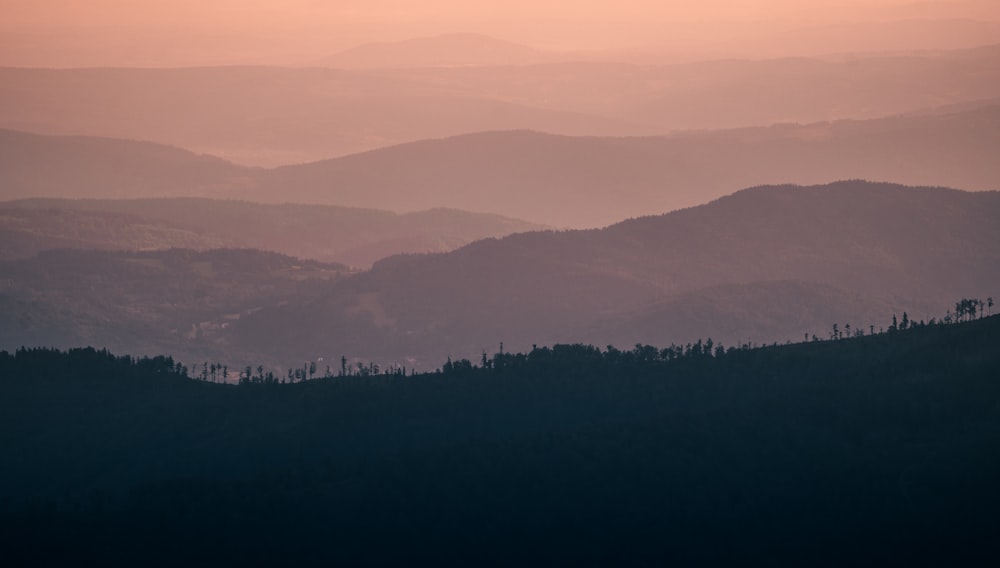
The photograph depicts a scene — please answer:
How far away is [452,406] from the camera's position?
14512cm

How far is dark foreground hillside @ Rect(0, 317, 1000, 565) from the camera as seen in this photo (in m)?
114

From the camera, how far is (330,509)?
12244cm

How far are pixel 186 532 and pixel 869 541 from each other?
37.8m

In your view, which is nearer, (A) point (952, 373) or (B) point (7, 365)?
(A) point (952, 373)

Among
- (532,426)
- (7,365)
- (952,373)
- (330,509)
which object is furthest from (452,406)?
(7,365)

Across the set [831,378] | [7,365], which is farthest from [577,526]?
[7,365]

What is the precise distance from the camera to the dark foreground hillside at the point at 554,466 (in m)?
114

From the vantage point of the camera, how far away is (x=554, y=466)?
125 metres

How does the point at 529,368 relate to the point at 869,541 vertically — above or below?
above

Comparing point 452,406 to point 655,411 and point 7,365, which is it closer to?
point 655,411

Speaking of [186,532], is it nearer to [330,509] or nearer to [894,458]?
[330,509]

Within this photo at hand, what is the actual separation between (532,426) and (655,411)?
8.05m

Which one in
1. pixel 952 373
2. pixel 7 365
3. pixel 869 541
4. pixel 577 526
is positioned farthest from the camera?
pixel 7 365

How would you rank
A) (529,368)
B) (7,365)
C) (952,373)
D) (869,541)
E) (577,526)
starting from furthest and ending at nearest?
(7,365)
(529,368)
(952,373)
(577,526)
(869,541)
